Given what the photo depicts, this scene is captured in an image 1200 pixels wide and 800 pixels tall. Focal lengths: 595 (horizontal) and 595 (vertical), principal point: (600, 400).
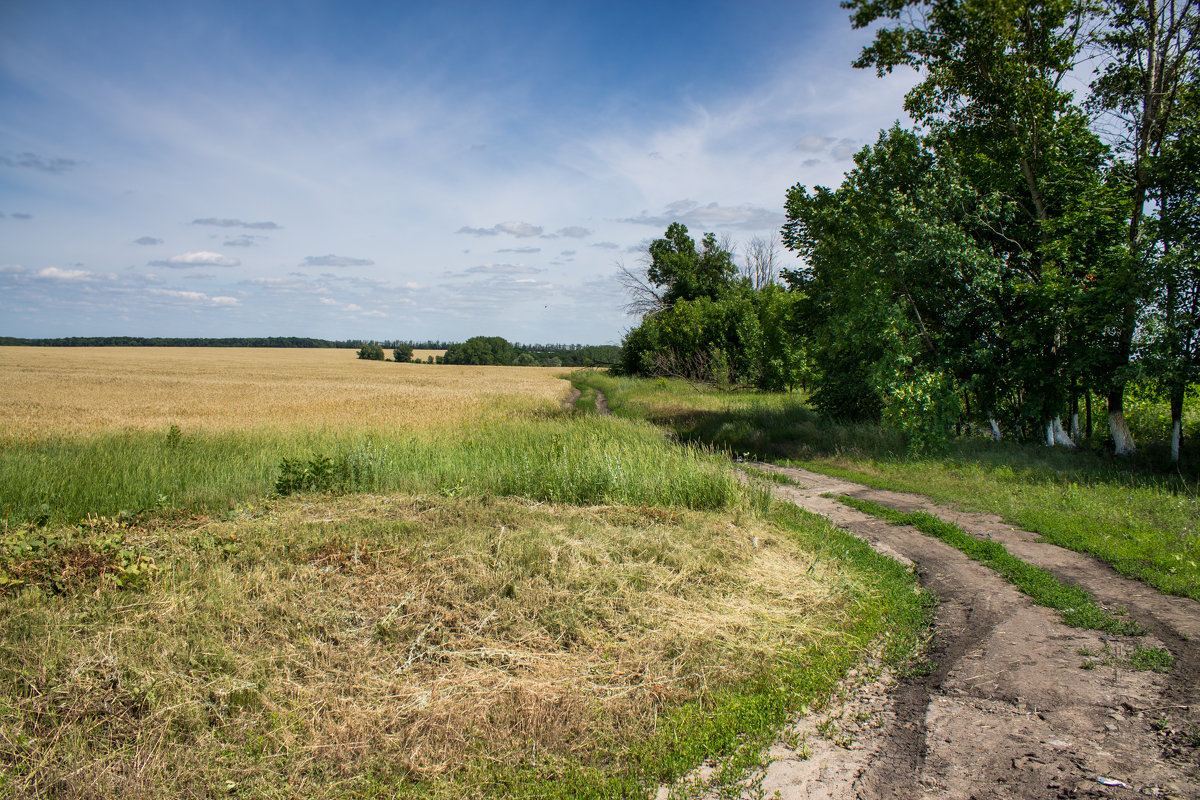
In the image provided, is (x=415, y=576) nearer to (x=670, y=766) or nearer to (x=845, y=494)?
(x=670, y=766)

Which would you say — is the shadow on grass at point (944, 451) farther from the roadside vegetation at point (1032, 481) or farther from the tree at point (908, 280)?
the tree at point (908, 280)

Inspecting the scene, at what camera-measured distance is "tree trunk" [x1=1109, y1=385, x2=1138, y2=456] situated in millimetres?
13075

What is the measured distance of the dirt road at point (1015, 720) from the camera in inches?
135

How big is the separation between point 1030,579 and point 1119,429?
9.75m

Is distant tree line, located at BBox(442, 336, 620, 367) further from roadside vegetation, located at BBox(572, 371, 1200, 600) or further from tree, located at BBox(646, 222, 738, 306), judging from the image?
roadside vegetation, located at BBox(572, 371, 1200, 600)

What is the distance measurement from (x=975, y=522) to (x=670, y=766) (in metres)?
7.35

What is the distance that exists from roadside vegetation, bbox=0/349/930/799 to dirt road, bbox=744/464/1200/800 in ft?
1.10

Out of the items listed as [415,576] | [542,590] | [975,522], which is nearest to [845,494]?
[975,522]

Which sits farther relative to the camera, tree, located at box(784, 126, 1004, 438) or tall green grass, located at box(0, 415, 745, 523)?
tree, located at box(784, 126, 1004, 438)

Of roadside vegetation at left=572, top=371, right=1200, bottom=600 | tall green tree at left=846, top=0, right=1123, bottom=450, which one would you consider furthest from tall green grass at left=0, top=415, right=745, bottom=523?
tall green tree at left=846, top=0, right=1123, bottom=450

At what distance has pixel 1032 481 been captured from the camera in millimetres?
10953

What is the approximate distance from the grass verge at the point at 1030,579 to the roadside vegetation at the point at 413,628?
114 cm

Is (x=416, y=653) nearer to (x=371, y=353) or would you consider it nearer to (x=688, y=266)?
(x=688, y=266)

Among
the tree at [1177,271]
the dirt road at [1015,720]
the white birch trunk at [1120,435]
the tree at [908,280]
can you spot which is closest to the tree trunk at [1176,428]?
the tree at [1177,271]
